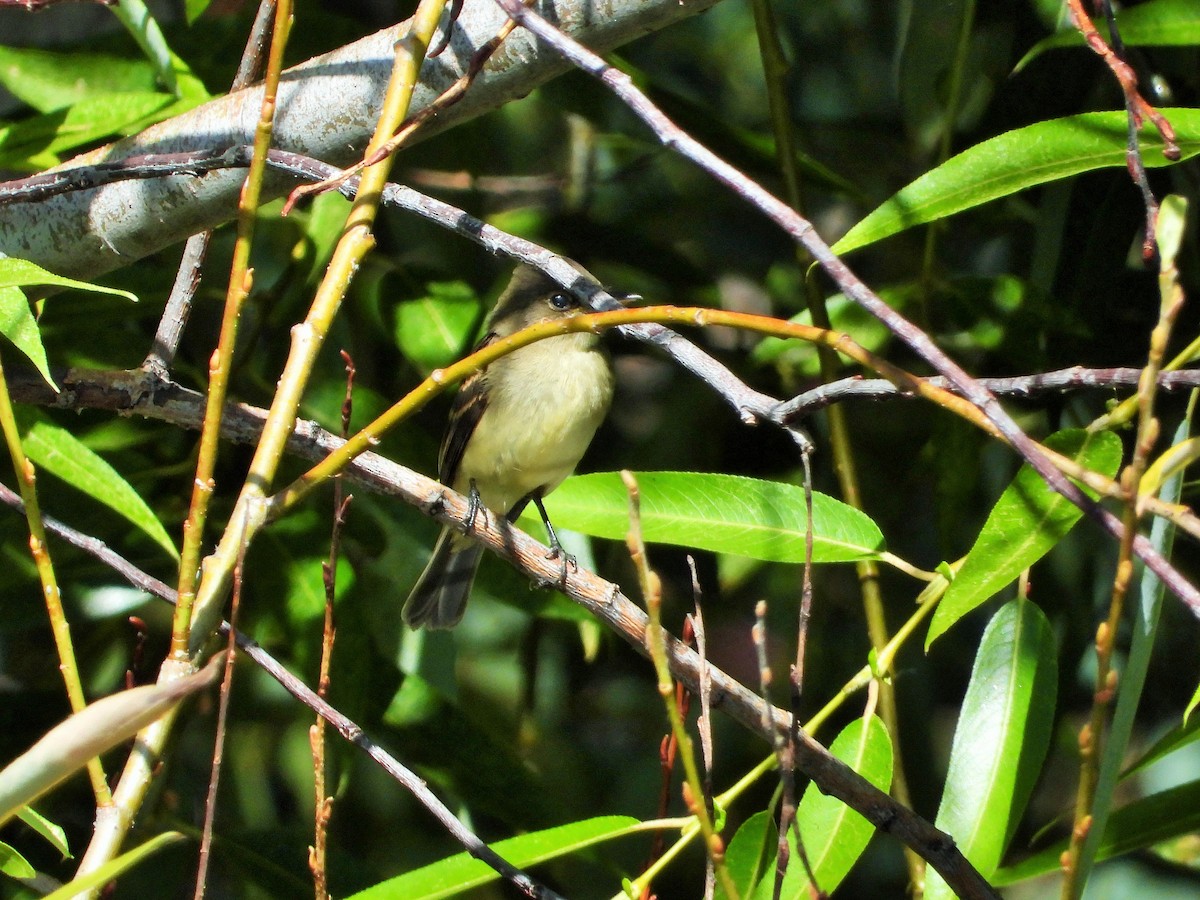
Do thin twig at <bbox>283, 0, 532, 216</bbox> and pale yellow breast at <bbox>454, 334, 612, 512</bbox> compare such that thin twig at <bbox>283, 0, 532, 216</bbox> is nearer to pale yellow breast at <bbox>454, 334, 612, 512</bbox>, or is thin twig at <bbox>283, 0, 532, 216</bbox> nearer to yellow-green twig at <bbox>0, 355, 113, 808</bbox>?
yellow-green twig at <bbox>0, 355, 113, 808</bbox>

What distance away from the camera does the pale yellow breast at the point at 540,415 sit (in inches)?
131

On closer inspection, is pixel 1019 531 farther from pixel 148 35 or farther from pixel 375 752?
pixel 148 35

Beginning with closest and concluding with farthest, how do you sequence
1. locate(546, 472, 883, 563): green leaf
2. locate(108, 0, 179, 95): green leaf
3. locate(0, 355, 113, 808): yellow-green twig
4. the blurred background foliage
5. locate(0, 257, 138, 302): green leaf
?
1. locate(0, 355, 113, 808): yellow-green twig
2. locate(0, 257, 138, 302): green leaf
3. locate(546, 472, 883, 563): green leaf
4. locate(108, 0, 179, 95): green leaf
5. the blurred background foliage

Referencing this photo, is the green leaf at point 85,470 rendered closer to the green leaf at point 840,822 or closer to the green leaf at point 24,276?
the green leaf at point 24,276

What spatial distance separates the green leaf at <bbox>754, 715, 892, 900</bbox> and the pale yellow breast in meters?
1.47

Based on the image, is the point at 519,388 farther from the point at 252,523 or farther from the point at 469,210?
the point at 252,523

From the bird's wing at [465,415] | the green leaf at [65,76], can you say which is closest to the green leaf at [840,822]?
the bird's wing at [465,415]

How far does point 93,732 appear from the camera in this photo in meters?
0.83

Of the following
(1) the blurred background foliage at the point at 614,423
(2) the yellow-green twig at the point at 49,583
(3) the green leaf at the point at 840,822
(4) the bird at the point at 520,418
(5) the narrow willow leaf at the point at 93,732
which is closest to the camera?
(5) the narrow willow leaf at the point at 93,732

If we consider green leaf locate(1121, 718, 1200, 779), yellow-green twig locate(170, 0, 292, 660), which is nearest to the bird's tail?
green leaf locate(1121, 718, 1200, 779)

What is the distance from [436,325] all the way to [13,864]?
5.13ft

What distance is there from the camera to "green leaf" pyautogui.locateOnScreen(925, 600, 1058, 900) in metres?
1.87

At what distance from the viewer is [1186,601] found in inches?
38.9

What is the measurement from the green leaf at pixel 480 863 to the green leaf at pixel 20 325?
851 mm
